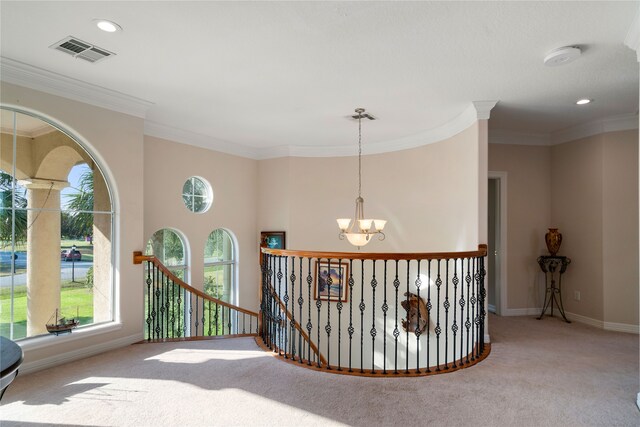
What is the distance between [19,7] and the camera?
2465mm

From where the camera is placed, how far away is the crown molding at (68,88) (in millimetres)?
3287

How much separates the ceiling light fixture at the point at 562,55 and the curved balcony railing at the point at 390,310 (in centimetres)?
175

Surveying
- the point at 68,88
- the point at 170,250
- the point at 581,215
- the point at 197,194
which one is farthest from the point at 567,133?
the point at 68,88

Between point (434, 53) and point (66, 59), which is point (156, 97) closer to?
point (66, 59)

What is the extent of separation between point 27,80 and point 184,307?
3397 mm

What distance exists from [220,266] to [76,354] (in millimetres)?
2846

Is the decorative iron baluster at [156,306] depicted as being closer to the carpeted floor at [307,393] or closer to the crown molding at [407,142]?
the carpeted floor at [307,393]

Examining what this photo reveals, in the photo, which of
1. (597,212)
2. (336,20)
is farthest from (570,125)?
(336,20)

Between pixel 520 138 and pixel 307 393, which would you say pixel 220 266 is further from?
pixel 520 138

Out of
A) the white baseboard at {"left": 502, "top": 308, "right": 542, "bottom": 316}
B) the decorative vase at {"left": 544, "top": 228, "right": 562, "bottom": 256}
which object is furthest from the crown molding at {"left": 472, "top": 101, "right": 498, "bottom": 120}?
the white baseboard at {"left": 502, "top": 308, "right": 542, "bottom": 316}

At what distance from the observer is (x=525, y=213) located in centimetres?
565

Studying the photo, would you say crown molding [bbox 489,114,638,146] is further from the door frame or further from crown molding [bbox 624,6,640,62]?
crown molding [bbox 624,6,640,62]

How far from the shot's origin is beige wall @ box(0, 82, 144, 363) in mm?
3697

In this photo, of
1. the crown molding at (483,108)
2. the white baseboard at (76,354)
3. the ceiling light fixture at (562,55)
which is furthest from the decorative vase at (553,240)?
the white baseboard at (76,354)
